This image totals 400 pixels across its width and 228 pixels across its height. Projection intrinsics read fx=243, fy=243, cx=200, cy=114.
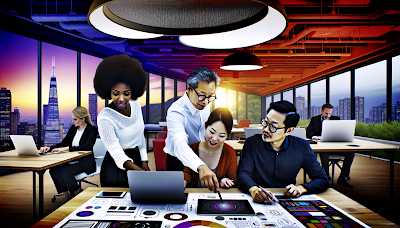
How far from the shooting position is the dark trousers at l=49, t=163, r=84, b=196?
323cm

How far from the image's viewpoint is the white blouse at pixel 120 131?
187cm

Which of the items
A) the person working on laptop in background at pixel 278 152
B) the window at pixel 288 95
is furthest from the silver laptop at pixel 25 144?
the window at pixel 288 95

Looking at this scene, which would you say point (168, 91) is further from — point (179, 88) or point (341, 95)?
point (341, 95)

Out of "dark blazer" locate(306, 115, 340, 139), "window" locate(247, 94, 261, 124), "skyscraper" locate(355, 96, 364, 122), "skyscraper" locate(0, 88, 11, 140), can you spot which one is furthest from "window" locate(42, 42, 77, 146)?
"window" locate(247, 94, 261, 124)

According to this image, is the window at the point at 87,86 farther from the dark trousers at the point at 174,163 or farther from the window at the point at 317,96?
the window at the point at 317,96

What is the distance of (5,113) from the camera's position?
17.1 feet

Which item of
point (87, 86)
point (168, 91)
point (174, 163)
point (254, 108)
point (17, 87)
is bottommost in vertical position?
point (174, 163)

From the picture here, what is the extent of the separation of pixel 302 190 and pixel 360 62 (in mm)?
7544

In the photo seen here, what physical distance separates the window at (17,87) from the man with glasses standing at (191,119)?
4857 mm

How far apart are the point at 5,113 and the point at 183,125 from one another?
513 centimetres

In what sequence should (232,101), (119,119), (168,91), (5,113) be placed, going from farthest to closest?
(232,101), (168,91), (5,113), (119,119)

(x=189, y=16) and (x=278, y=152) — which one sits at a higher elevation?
(x=189, y=16)

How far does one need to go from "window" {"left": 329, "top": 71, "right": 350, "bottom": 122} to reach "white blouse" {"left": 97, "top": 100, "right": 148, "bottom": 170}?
7.62m

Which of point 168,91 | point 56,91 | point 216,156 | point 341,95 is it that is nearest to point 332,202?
point 216,156
